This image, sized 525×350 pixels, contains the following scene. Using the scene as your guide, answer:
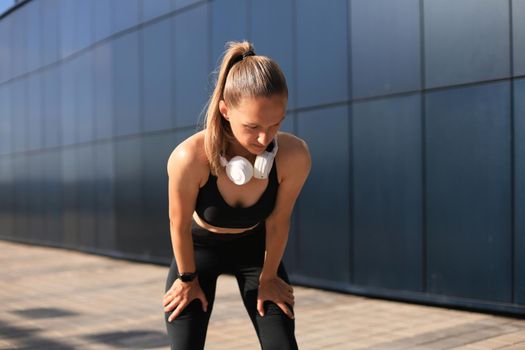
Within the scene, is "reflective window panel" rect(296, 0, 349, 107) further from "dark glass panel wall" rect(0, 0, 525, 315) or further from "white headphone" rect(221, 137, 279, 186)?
"white headphone" rect(221, 137, 279, 186)

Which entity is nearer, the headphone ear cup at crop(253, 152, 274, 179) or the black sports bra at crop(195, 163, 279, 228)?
the headphone ear cup at crop(253, 152, 274, 179)

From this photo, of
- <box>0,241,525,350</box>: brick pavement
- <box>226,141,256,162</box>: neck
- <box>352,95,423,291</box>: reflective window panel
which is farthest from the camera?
<box>352,95,423,291</box>: reflective window panel

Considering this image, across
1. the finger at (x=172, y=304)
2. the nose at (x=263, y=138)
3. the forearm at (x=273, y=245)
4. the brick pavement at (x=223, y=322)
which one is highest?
the nose at (x=263, y=138)

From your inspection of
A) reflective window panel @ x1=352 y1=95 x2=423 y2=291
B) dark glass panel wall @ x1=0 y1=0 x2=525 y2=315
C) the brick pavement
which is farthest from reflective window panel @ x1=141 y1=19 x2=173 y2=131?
reflective window panel @ x1=352 y1=95 x2=423 y2=291

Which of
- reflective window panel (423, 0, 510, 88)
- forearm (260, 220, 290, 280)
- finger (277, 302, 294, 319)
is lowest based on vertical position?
finger (277, 302, 294, 319)

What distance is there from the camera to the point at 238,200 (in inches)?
104

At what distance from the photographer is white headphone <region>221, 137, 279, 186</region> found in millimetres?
2455

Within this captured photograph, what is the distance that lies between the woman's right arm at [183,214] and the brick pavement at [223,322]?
8.82ft

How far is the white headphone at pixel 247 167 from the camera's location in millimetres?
2455

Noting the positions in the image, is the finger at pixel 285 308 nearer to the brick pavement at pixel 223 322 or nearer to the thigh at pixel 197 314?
the thigh at pixel 197 314

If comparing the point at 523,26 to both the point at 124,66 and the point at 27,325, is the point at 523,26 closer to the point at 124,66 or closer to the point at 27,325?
the point at 27,325

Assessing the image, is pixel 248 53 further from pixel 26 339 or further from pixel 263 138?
pixel 26 339

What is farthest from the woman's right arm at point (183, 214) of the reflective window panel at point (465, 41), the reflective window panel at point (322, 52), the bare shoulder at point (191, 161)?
the reflective window panel at point (322, 52)

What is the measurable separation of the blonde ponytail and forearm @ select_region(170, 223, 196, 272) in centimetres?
33
